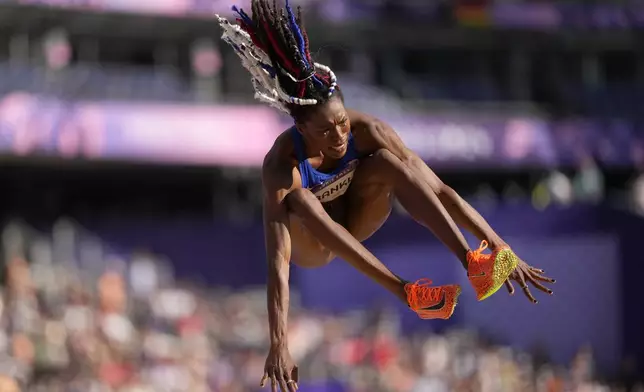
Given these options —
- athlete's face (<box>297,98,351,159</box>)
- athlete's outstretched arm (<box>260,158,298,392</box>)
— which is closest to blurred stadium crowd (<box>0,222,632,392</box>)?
athlete's outstretched arm (<box>260,158,298,392</box>)

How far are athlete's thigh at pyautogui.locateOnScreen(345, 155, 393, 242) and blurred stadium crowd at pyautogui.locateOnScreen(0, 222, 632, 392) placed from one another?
556 centimetres

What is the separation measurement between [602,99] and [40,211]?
1129 centimetres

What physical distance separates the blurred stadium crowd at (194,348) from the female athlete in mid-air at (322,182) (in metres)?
6.00

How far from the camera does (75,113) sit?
19000 millimetres

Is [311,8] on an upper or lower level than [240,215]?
upper

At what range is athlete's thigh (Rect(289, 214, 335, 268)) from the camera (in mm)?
7236

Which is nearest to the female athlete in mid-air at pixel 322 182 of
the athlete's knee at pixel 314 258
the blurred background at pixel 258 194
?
the athlete's knee at pixel 314 258

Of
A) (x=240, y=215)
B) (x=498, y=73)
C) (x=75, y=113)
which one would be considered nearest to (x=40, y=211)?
(x=75, y=113)

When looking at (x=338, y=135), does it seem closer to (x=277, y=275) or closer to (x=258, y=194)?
(x=277, y=275)

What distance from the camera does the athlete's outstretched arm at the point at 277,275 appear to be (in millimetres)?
6562

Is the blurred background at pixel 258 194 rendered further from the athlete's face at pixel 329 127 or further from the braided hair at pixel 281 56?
the braided hair at pixel 281 56

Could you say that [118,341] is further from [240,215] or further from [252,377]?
[240,215]

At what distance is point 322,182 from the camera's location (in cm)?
738

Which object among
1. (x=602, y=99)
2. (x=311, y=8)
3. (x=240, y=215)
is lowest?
(x=240, y=215)
